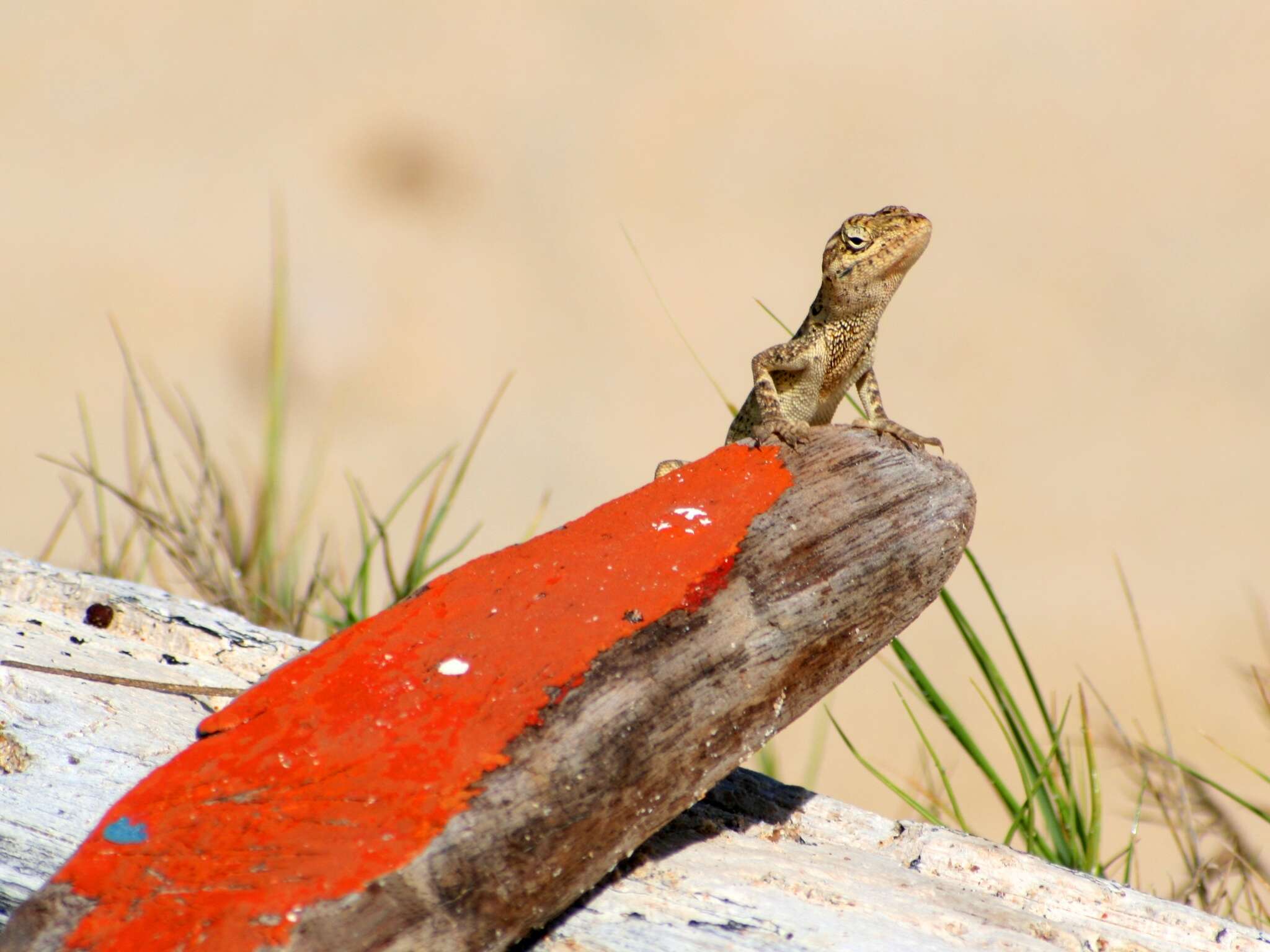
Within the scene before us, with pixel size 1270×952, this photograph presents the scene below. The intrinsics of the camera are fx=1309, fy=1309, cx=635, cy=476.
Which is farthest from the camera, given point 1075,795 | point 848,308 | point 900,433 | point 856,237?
point 848,308

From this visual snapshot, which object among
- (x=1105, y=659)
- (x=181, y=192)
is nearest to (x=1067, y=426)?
(x=1105, y=659)

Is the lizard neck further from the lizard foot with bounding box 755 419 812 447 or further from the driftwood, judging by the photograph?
the driftwood

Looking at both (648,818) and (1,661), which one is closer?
(648,818)

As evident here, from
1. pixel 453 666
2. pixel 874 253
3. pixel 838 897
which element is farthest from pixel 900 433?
pixel 453 666

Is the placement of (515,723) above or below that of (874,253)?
below

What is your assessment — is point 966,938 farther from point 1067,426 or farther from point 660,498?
point 1067,426

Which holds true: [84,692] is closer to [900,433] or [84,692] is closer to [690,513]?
[690,513]

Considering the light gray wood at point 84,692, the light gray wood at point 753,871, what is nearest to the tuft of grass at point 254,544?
the light gray wood at point 84,692
